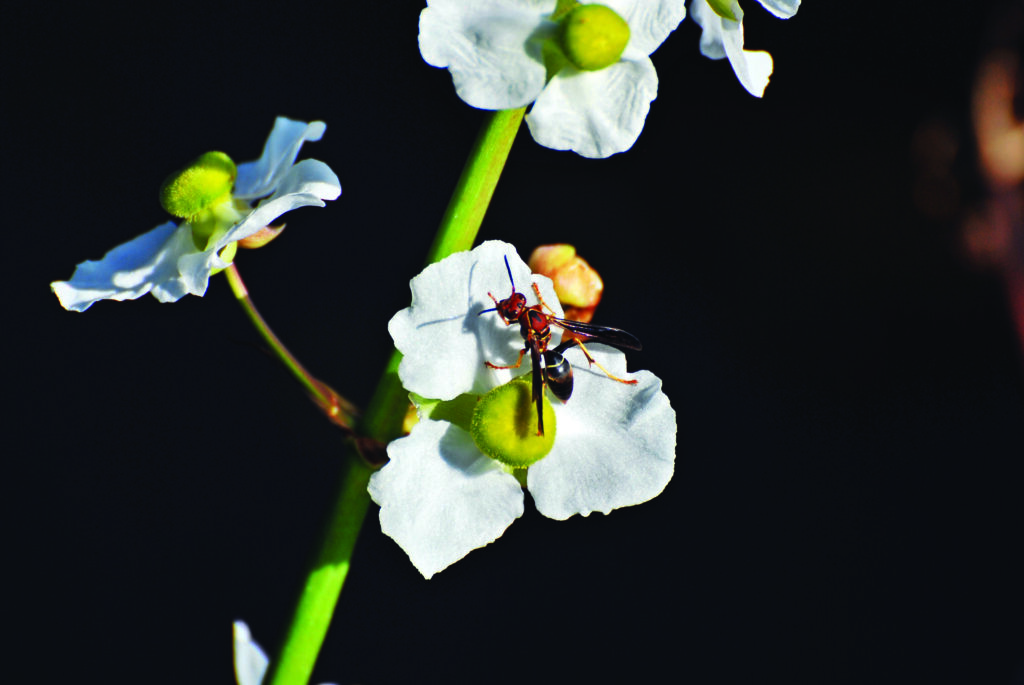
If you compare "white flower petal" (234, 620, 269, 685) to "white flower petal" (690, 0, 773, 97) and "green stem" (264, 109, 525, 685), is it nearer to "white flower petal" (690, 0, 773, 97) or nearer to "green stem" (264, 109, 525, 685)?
"green stem" (264, 109, 525, 685)

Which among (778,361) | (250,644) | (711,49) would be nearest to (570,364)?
(711,49)

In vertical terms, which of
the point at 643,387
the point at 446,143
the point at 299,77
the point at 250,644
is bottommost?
the point at 446,143

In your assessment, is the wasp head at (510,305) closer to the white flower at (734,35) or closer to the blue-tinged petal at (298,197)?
the blue-tinged petal at (298,197)

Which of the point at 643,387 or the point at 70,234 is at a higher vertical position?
the point at 643,387

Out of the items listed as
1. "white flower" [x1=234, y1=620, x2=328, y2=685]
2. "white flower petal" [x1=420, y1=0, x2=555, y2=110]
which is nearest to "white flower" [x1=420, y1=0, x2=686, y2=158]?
"white flower petal" [x1=420, y1=0, x2=555, y2=110]

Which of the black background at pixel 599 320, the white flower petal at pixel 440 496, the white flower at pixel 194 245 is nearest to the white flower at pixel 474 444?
the white flower petal at pixel 440 496

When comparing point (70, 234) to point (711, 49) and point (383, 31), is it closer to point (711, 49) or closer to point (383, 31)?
point (383, 31)

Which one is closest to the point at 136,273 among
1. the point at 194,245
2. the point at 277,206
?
the point at 194,245
